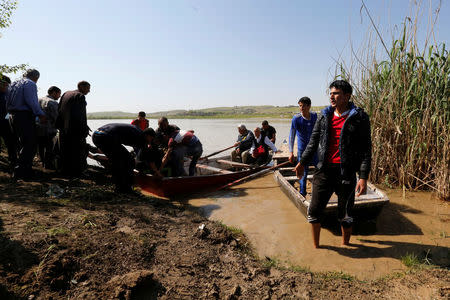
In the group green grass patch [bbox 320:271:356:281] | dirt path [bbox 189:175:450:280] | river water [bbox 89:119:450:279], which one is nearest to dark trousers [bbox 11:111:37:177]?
river water [bbox 89:119:450:279]

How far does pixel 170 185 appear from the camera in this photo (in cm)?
579

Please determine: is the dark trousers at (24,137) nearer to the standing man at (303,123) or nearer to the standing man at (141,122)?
the standing man at (141,122)

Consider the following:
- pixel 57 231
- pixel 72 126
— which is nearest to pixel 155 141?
pixel 72 126

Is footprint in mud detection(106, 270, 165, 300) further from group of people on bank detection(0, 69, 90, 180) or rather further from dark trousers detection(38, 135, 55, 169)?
dark trousers detection(38, 135, 55, 169)

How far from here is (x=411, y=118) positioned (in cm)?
522

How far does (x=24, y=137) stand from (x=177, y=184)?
3.03 metres

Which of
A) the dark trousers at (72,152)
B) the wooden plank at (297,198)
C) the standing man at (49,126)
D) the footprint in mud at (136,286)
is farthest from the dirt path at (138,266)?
the standing man at (49,126)

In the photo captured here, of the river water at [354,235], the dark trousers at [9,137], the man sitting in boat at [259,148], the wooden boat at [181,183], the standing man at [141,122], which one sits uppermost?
the standing man at [141,122]

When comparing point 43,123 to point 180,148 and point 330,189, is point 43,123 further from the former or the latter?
point 330,189

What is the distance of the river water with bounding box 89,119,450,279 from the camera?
324cm

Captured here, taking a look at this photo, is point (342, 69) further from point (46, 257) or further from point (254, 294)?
point (46, 257)

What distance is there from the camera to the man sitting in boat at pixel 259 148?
8.41m

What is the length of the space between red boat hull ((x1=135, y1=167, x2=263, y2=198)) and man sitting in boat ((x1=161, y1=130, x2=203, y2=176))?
1.34 feet

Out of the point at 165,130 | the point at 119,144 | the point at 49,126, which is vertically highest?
the point at 49,126
